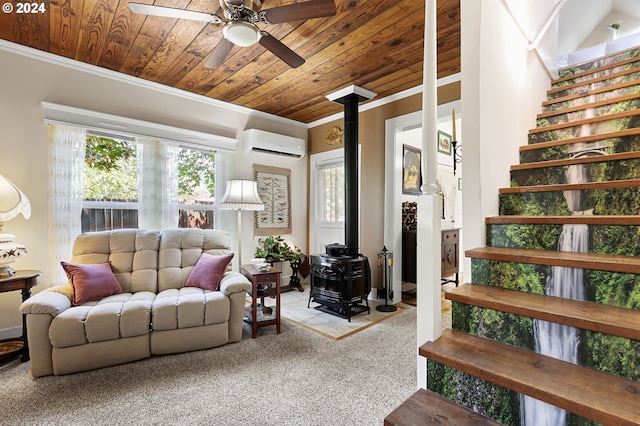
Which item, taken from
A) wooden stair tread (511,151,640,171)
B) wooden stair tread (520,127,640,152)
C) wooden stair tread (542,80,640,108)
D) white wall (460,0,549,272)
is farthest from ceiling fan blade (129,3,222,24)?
wooden stair tread (542,80,640,108)

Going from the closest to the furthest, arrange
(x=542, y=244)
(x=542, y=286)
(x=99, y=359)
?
(x=542, y=286), (x=542, y=244), (x=99, y=359)

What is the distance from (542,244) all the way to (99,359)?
9.88ft

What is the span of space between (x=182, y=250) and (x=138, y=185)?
1053 millimetres

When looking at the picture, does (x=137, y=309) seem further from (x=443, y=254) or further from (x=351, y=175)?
(x=443, y=254)

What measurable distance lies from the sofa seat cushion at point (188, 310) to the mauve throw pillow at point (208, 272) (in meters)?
0.19

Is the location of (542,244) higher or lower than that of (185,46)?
lower

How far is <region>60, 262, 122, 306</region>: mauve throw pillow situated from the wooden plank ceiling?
79.5 inches

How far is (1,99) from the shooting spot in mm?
2666

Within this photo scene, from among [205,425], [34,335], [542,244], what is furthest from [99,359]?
[542,244]

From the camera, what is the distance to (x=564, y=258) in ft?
4.14

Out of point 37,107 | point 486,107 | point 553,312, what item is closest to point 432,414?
point 553,312

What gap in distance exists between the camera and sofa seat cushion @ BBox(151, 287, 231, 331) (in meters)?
2.32

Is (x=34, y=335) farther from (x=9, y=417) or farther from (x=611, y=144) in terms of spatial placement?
(x=611, y=144)

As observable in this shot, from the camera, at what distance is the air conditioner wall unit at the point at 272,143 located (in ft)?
13.7
